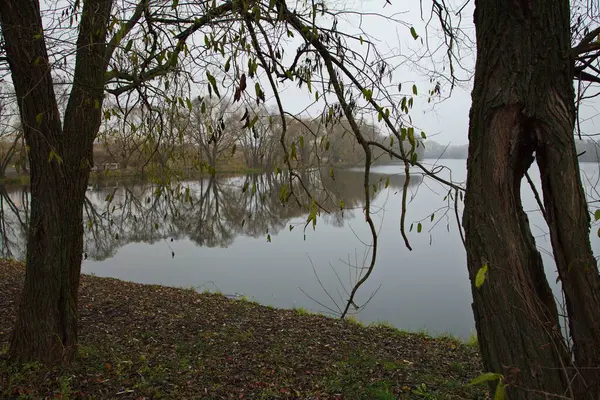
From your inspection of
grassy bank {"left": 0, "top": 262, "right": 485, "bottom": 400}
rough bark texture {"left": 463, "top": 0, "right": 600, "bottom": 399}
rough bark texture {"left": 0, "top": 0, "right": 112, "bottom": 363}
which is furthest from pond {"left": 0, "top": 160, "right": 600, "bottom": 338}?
rough bark texture {"left": 463, "top": 0, "right": 600, "bottom": 399}

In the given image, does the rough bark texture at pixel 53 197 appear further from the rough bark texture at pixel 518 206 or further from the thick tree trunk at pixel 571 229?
the thick tree trunk at pixel 571 229

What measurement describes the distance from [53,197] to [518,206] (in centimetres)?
328

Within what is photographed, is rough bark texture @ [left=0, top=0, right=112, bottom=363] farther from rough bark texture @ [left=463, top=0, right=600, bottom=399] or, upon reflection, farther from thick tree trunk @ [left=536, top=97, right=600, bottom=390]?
thick tree trunk @ [left=536, top=97, right=600, bottom=390]

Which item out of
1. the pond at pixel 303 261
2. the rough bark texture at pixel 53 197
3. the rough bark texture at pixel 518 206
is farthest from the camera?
the pond at pixel 303 261

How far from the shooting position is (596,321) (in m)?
1.58

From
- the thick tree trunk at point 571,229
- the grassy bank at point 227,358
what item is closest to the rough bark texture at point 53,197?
the grassy bank at point 227,358

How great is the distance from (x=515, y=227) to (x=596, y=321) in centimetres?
44

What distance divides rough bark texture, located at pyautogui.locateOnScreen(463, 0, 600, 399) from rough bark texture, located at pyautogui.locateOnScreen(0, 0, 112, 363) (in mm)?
2842

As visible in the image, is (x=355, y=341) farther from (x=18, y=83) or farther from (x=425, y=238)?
(x=425, y=238)

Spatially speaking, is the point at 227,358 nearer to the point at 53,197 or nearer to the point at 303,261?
the point at 53,197

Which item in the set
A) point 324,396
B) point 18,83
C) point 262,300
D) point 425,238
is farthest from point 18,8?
point 425,238

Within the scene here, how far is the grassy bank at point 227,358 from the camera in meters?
3.30

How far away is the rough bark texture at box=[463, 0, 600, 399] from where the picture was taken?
1.57 meters

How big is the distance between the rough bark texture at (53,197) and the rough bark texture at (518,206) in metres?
2.84
